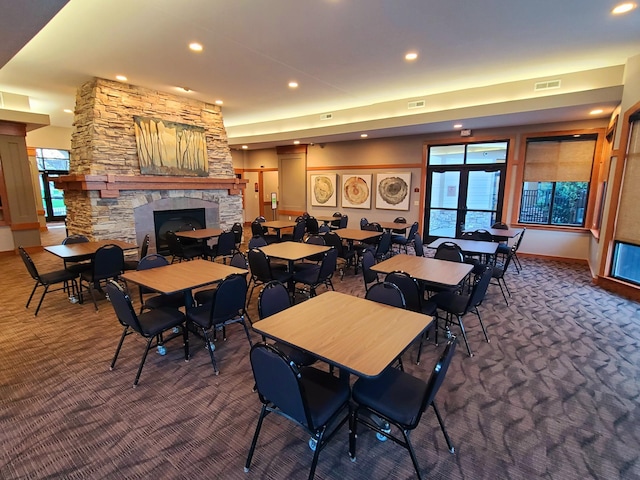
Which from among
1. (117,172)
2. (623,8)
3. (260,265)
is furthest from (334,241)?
(117,172)

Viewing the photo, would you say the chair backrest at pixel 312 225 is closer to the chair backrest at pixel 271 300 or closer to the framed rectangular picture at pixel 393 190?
the framed rectangular picture at pixel 393 190

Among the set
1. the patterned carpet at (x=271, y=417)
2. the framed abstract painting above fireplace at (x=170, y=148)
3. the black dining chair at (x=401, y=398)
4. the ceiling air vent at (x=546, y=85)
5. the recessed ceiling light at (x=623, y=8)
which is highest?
the recessed ceiling light at (x=623, y=8)

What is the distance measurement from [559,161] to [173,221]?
913 cm

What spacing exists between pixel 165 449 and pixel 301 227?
5.61 metres

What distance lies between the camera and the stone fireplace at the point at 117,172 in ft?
19.7

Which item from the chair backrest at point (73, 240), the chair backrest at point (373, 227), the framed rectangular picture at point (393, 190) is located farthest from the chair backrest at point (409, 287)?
the framed rectangular picture at point (393, 190)

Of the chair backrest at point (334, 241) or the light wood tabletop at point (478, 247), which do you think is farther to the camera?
the chair backrest at point (334, 241)

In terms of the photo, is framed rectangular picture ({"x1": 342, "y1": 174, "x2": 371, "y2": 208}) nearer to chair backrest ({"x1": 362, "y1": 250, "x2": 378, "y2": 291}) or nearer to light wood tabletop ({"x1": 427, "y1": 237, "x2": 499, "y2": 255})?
light wood tabletop ({"x1": 427, "y1": 237, "x2": 499, "y2": 255})

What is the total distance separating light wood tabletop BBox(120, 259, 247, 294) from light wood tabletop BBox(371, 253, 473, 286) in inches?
68.6

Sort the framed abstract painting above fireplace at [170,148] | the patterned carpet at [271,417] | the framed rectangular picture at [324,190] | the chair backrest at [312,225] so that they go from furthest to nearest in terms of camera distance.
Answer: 1. the framed rectangular picture at [324,190]
2. the chair backrest at [312,225]
3. the framed abstract painting above fireplace at [170,148]
4. the patterned carpet at [271,417]

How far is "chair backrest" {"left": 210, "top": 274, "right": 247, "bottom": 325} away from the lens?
2820mm

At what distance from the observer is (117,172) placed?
6355mm

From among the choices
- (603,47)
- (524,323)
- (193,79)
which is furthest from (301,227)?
(603,47)

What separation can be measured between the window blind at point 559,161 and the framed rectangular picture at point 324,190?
5.44 m
